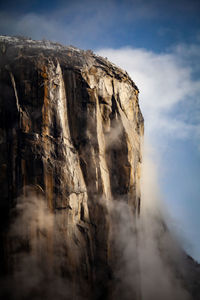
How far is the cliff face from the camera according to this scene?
23344mm

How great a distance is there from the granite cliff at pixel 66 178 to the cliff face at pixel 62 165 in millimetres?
85

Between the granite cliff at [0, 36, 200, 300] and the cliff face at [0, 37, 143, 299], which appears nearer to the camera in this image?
the granite cliff at [0, 36, 200, 300]

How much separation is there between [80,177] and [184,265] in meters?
26.8

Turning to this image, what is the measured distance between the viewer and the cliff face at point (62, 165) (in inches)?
919

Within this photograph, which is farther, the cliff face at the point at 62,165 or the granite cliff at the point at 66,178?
the cliff face at the point at 62,165

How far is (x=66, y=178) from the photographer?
24.7 metres

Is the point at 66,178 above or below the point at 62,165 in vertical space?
below

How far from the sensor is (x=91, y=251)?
988 inches

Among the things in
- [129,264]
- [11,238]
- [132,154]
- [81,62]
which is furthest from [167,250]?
[81,62]

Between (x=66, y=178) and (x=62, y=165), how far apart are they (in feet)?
3.87

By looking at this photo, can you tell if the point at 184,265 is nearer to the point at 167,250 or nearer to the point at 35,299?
the point at 167,250

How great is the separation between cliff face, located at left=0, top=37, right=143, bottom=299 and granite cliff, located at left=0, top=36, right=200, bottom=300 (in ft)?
0.28

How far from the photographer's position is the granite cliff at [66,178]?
909 inches

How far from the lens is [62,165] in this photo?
24766 millimetres
